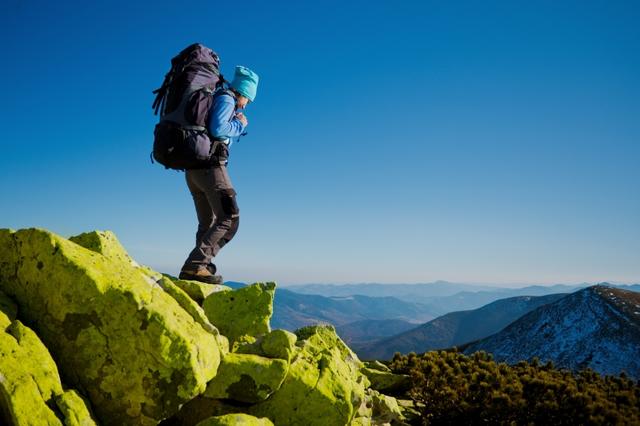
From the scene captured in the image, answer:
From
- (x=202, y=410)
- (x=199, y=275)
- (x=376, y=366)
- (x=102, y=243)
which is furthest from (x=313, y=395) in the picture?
(x=376, y=366)

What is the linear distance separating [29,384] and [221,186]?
5.59 meters

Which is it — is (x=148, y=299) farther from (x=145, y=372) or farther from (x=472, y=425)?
(x=472, y=425)

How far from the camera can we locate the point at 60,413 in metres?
4.22

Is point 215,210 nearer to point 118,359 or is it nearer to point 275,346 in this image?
point 275,346


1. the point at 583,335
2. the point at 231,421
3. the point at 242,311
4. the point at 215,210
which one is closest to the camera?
the point at 231,421

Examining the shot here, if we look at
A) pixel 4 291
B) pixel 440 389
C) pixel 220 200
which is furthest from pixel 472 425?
pixel 4 291

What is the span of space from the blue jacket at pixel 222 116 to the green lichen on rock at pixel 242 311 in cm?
357

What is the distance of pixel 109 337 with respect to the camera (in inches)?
193

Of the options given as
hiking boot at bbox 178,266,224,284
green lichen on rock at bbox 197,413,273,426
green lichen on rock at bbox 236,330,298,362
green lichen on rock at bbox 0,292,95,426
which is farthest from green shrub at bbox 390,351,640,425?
green lichen on rock at bbox 0,292,95,426

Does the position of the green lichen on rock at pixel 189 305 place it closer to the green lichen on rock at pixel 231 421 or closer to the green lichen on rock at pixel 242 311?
the green lichen on rock at pixel 242 311

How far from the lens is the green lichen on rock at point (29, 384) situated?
394 centimetres

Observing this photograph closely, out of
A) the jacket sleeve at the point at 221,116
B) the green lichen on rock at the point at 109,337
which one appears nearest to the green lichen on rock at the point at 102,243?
the green lichen on rock at the point at 109,337

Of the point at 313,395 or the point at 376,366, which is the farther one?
the point at 376,366

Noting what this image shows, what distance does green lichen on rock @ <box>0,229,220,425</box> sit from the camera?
190 inches
